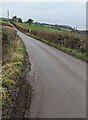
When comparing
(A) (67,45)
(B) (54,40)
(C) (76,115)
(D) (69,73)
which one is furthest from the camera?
(B) (54,40)

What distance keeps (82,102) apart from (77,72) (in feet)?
17.4

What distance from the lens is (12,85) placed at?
10.1 meters

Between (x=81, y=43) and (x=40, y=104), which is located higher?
(x=81, y=43)

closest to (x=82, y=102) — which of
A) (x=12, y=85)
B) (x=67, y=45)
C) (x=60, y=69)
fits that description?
(x=12, y=85)

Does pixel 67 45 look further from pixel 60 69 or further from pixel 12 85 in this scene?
pixel 12 85

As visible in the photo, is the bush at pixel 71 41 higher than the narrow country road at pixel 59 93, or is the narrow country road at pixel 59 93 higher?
the bush at pixel 71 41

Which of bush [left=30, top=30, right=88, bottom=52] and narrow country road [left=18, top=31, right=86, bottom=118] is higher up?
bush [left=30, top=30, right=88, bottom=52]

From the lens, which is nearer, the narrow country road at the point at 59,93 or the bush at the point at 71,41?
the narrow country road at the point at 59,93

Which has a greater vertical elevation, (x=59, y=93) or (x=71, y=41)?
(x=71, y=41)

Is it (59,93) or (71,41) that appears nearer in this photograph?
(59,93)

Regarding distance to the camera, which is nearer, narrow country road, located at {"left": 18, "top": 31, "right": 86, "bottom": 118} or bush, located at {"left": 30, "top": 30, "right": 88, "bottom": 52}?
narrow country road, located at {"left": 18, "top": 31, "right": 86, "bottom": 118}

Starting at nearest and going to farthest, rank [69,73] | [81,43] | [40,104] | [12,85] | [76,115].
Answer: [76,115]
[40,104]
[12,85]
[69,73]
[81,43]

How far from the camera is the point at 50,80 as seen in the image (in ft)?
40.3

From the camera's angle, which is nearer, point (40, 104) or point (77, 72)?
point (40, 104)
